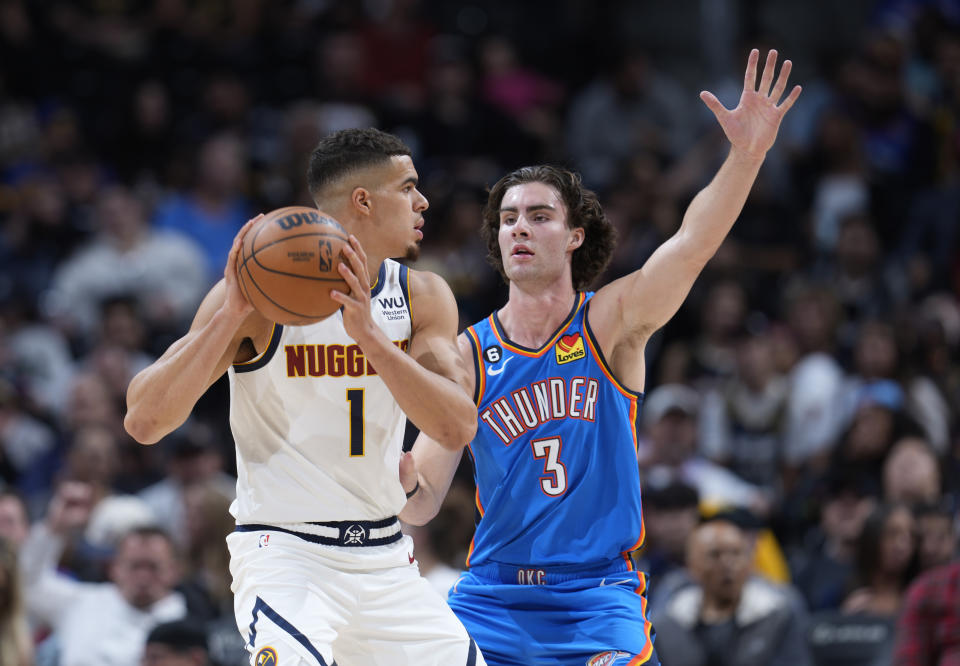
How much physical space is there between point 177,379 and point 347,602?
0.96 m

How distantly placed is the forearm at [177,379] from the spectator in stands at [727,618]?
4226 millimetres

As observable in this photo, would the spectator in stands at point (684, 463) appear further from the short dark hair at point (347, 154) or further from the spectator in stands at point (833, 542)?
the short dark hair at point (347, 154)

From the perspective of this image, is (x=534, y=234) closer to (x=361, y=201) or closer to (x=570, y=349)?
(x=570, y=349)

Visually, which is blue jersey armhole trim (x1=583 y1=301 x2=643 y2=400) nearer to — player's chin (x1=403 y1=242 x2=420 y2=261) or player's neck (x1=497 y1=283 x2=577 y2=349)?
player's neck (x1=497 y1=283 x2=577 y2=349)

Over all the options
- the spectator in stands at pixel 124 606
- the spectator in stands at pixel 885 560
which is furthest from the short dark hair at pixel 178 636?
the spectator in stands at pixel 885 560

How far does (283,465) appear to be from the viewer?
15.9ft

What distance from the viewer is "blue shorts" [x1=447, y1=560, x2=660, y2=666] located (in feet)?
17.6

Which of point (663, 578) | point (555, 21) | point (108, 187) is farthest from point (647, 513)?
point (555, 21)

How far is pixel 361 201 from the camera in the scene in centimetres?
503

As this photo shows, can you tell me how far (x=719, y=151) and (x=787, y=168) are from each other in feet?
2.50

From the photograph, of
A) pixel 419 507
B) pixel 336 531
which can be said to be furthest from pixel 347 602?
pixel 419 507

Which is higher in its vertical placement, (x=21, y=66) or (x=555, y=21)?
(x=555, y=21)

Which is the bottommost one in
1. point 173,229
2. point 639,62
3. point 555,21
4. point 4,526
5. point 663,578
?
point 663,578

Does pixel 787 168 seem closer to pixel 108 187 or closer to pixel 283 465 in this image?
pixel 108 187
